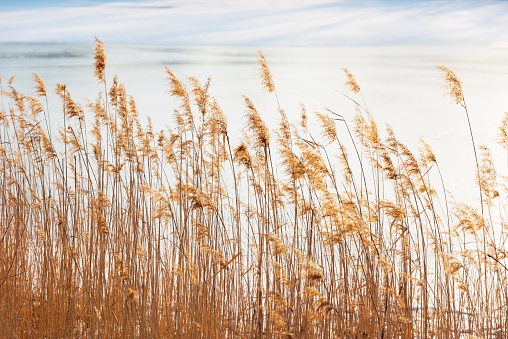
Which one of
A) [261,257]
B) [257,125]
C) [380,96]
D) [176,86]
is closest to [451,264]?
[261,257]

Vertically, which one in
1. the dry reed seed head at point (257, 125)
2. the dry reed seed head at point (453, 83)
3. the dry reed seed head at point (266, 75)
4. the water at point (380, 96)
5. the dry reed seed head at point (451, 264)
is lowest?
the dry reed seed head at point (451, 264)

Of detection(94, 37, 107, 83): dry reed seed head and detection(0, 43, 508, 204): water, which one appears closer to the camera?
detection(94, 37, 107, 83): dry reed seed head

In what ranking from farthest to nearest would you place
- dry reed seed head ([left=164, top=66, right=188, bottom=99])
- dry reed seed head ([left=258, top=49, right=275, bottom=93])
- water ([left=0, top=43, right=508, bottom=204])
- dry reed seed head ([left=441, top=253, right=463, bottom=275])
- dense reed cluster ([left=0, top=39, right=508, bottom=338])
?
water ([left=0, top=43, right=508, bottom=204]) → dry reed seed head ([left=258, top=49, right=275, bottom=93]) → dry reed seed head ([left=164, top=66, right=188, bottom=99]) → dense reed cluster ([left=0, top=39, right=508, bottom=338]) → dry reed seed head ([left=441, top=253, right=463, bottom=275])

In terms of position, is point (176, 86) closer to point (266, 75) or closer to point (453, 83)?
point (266, 75)

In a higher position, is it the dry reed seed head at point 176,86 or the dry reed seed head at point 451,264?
the dry reed seed head at point 176,86

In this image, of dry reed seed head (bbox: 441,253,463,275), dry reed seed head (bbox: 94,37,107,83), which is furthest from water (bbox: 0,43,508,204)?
dry reed seed head (bbox: 441,253,463,275)

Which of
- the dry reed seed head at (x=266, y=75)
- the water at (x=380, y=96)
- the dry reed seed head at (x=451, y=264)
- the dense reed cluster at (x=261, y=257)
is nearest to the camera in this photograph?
the dry reed seed head at (x=451, y=264)

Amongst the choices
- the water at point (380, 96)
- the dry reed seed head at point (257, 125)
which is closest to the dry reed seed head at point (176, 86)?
the dry reed seed head at point (257, 125)

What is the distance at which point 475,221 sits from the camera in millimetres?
2787

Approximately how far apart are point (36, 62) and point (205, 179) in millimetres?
25302

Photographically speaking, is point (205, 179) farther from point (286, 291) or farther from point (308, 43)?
point (308, 43)

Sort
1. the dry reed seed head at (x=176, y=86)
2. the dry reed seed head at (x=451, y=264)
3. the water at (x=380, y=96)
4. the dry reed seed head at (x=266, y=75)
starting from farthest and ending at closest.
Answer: the water at (x=380, y=96), the dry reed seed head at (x=266, y=75), the dry reed seed head at (x=176, y=86), the dry reed seed head at (x=451, y=264)

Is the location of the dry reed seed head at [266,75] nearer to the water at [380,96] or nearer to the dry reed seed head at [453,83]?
the dry reed seed head at [453,83]

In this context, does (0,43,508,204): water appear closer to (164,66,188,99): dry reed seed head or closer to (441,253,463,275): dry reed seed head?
(164,66,188,99): dry reed seed head
